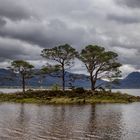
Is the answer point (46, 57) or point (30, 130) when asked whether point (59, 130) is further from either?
point (46, 57)

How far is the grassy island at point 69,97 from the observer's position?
98.1 metres

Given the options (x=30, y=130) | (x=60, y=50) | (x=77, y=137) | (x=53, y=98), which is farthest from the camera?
(x=60, y=50)

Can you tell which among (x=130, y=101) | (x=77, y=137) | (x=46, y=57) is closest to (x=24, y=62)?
(x=46, y=57)

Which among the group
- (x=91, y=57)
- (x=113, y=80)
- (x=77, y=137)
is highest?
(x=91, y=57)

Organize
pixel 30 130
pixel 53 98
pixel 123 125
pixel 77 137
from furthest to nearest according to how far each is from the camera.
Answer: pixel 53 98 < pixel 123 125 < pixel 30 130 < pixel 77 137

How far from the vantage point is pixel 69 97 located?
332 ft

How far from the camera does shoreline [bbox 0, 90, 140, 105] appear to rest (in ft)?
322

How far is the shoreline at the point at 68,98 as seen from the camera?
322 ft

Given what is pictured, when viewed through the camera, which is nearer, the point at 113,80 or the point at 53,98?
the point at 53,98

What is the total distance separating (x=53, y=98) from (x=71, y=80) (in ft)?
73.0

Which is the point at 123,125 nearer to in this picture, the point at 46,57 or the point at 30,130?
the point at 30,130

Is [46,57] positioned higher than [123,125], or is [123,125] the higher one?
[46,57]

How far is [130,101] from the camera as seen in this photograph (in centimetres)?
10319

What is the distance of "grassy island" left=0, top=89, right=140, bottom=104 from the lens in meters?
98.1
